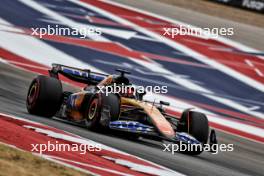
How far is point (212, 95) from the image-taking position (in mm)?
21375

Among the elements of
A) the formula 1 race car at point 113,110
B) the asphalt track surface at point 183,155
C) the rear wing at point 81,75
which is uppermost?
the rear wing at point 81,75

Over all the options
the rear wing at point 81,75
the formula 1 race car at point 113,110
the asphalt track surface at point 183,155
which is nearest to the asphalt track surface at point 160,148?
the asphalt track surface at point 183,155

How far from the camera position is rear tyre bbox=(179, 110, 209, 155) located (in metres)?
12.4

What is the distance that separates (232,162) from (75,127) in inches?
108

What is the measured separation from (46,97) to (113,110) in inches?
70.6

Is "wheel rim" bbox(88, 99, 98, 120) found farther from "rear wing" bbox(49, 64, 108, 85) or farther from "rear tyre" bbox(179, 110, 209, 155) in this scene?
"rear wing" bbox(49, 64, 108, 85)

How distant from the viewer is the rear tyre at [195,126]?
12.4 m

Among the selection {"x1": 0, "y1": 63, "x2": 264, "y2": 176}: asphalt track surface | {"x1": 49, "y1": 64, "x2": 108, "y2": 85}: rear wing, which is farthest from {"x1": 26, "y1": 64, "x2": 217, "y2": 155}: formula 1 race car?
{"x1": 0, "y1": 63, "x2": 264, "y2": 176}: asphalt track surface

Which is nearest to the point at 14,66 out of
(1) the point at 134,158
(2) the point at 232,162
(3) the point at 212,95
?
(3) the point at 212,95

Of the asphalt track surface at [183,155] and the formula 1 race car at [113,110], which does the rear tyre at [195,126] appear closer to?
the formula 1 race car at [113,110]

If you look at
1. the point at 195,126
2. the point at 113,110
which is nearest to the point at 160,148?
the point at 195,126

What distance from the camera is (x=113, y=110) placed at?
11.8 meters

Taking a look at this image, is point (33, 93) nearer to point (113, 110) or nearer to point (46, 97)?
point (46, 97)

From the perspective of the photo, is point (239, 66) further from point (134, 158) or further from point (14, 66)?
point (134, 158)
